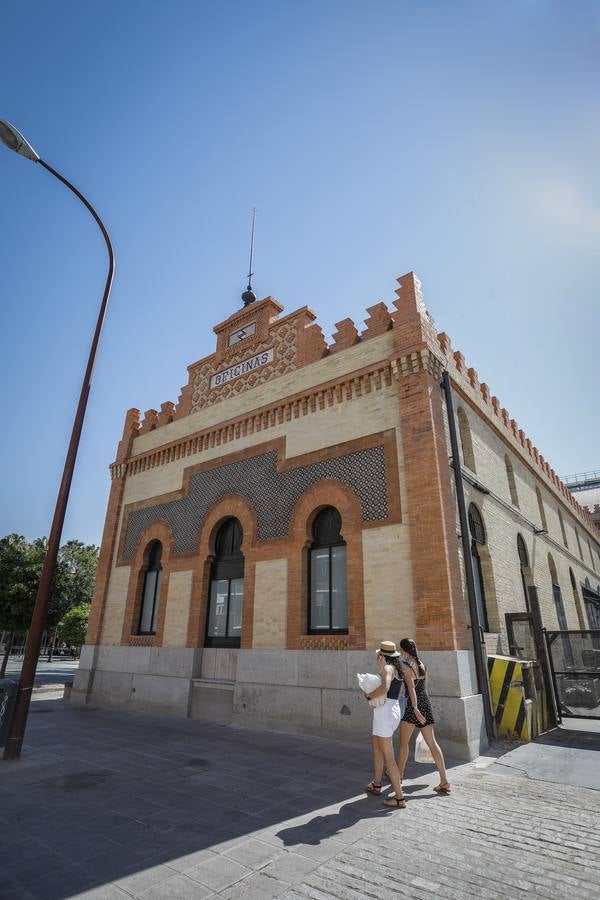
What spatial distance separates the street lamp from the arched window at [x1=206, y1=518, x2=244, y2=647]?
179 inches

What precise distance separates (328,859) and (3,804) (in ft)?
A: 11.1

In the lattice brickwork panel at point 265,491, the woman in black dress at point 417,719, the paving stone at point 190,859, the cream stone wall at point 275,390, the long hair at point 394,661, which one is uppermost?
the cream stone wall at point 275,390

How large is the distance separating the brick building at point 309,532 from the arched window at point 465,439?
0.04 meters

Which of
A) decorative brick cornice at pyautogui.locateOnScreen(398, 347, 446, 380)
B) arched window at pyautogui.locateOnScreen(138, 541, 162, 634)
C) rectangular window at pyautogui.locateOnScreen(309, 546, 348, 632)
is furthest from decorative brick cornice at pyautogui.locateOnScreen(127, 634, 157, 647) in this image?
decorative brick cornice at pyautogui.locateOnScreen(398, 347, 446, 380)

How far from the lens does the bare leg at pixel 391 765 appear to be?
A: 15.3 feet

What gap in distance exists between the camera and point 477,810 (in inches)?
179

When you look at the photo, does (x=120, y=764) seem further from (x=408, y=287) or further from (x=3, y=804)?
(x=408, y=287)

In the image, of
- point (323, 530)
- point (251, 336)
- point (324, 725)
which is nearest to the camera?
point (324, 725)

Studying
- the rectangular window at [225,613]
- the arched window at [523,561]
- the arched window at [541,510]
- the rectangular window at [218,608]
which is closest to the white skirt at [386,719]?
the rectangular window at [225,613]

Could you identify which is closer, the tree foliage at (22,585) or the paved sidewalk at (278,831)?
the paved sidewalk at (278,831)

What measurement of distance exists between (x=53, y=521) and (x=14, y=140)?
19.3ft

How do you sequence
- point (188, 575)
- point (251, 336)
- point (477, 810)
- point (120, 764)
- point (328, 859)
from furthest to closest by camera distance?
point (251, 336) → point (188, 575) → point (120, 764) → point (477, 810) → point (328, 859)

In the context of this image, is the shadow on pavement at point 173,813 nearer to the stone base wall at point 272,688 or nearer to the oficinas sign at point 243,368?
the stone base wall at point 272,688

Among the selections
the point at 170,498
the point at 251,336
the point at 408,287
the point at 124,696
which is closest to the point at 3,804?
the point at 124,696
